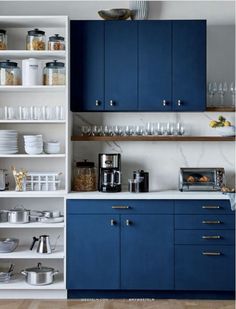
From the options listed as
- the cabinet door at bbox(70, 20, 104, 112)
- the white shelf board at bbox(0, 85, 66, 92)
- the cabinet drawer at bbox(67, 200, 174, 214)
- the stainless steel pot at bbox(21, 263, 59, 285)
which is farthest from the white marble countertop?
the white shelf board at bbox(0, 85, 66, 92)

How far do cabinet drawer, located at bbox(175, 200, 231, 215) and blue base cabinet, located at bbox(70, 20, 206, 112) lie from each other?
0.82 m

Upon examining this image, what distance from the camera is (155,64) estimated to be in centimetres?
498

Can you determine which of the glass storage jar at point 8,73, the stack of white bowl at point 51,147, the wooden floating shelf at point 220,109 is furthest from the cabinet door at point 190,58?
the glass storage jar at point 8,73

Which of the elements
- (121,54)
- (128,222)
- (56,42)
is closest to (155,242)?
(128,222)

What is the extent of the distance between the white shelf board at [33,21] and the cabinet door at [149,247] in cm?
175

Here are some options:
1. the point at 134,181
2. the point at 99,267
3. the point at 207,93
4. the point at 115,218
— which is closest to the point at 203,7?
the point at 207,93

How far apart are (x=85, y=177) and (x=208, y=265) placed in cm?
130

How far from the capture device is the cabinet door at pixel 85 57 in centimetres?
499

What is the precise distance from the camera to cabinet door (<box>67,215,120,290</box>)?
4.76 metres

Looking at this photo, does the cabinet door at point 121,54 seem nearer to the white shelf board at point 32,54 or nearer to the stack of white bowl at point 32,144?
the white shelf board at point 32,54

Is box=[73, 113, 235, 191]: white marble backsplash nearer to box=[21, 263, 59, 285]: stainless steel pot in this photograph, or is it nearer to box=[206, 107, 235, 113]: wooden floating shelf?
box=[206, 107, 235, 113]: wooden floating shelf

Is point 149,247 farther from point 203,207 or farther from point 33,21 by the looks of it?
point 33,21

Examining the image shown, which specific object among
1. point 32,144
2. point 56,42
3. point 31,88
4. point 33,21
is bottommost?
point 32,144

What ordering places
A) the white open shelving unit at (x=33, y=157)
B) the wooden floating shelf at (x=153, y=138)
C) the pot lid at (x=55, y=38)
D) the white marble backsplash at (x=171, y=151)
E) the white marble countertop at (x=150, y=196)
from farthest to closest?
the white marble backsplash at (x=171, y=151)
the white open shelving unit at (x=33, y=157)
the wooden floating shelf at (x=153, y=138)
the pot lid at (x=55, y=38)
the white marble countertop at (x=150, y=196)
